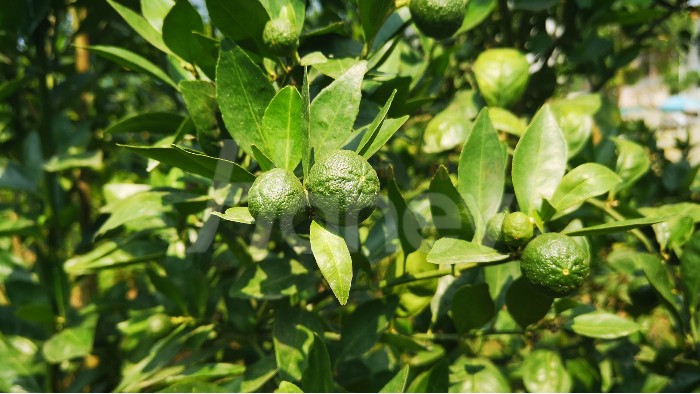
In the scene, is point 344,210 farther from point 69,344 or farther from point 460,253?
point 69,344

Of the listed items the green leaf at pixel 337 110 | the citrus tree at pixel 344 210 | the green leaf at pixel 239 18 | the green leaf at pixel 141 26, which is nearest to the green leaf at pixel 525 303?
the citrus tree at pixel 344 210

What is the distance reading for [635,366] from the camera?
1.25m

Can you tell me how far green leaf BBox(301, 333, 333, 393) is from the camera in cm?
79

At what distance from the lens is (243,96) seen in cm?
70

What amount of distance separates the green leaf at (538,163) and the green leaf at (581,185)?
0.01 meters

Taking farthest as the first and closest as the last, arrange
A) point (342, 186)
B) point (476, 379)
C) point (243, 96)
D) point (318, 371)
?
1. point (476, 379)
2. point (318, 371)
3. point (243, 96)
4. point (342, 186)

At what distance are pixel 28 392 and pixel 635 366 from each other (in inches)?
50.6

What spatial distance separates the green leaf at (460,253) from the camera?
2.15 ft

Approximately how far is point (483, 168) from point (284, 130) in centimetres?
28

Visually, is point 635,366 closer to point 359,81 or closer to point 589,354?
point 589,354

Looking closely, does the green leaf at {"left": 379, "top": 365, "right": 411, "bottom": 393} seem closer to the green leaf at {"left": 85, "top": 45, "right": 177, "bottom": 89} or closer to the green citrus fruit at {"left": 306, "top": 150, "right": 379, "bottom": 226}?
the green citrus fruit at {"left": 306, "top": 150, "right": 379, "bottom": 226}

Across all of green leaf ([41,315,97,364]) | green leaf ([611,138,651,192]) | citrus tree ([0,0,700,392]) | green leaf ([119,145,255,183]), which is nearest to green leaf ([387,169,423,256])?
citrus tree ([0,0,700,392])

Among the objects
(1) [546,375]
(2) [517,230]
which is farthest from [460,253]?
(1) [546,375]

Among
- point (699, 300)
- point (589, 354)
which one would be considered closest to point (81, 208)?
point (589, 354)
